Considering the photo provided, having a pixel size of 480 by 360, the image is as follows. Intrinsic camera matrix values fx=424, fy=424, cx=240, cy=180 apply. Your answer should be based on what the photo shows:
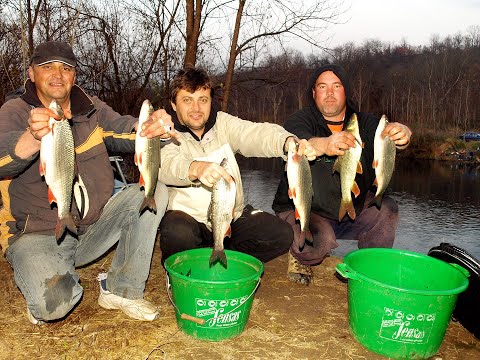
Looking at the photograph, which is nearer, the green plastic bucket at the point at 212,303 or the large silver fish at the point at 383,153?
the green plastic bucket at the point at 212,303

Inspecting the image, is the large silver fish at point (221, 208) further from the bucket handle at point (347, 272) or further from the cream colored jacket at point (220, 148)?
the bucket handle at point (347, 272)

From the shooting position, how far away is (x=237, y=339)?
3252 mm

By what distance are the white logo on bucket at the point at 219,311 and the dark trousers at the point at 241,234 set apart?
0.77 meters

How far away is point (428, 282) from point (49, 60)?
3.60 meters

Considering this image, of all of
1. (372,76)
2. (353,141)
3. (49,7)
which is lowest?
(353,141)

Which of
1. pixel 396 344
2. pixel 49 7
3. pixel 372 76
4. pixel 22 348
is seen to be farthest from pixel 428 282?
pixel 372 76

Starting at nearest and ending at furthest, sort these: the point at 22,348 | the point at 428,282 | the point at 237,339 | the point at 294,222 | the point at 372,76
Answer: the point at 22,348
the point at 237,339
the point at 428,282
the point at 294,222
the point at 372,76

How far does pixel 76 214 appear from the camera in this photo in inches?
135

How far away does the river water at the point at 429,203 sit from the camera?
43.3 feet

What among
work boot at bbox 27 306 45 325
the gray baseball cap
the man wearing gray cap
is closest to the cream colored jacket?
the man wearing gray cap

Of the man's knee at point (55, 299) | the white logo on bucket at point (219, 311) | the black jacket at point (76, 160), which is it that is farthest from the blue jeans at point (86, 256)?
the white logo on bucket at point (219, 311)

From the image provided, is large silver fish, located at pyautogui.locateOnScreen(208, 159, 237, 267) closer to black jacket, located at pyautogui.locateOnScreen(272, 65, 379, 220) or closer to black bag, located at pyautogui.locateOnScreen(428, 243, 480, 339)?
black jacket, located at pyautogui.locateOnScreen(272, 65, 379, 220)

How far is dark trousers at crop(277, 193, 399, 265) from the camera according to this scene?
163 inches

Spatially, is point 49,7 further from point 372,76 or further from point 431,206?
point 372,76
